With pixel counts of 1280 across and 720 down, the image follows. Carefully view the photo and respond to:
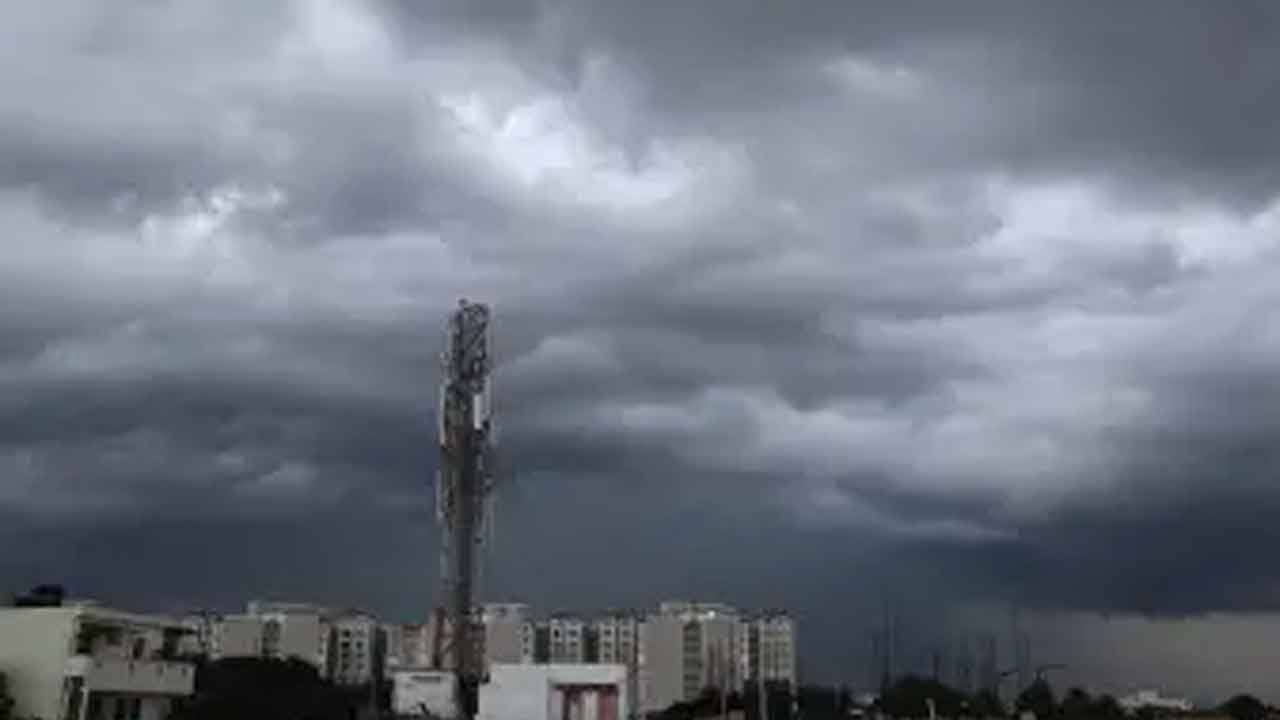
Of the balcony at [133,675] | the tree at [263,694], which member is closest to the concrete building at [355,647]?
the tree at [263,694]

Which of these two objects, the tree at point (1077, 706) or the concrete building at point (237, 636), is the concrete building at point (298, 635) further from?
the tree at point (1077, 706)

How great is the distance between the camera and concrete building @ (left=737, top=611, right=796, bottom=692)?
181 m

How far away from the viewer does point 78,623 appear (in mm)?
83500

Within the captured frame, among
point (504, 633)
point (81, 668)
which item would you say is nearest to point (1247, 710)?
point (504, 633)

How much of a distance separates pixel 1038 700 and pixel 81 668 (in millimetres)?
127290

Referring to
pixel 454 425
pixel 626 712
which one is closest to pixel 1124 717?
pixel 626 712

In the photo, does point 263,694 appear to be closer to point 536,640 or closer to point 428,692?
point 428,692

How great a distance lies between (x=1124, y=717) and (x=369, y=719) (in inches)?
4078

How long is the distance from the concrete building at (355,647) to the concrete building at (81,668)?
8076cm

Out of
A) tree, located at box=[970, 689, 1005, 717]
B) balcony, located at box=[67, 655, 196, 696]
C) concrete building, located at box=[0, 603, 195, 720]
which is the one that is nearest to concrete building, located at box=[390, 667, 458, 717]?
balcony, located at box=[67, 655, 196, 696]

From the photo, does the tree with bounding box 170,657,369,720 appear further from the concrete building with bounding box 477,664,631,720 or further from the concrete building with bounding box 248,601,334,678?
the concrete building with bounding box 248,601,334,678

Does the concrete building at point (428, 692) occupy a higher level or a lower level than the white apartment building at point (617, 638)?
lower

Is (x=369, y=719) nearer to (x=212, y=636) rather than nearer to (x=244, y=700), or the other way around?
(x=244, y=700)

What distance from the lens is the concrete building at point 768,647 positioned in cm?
18100
